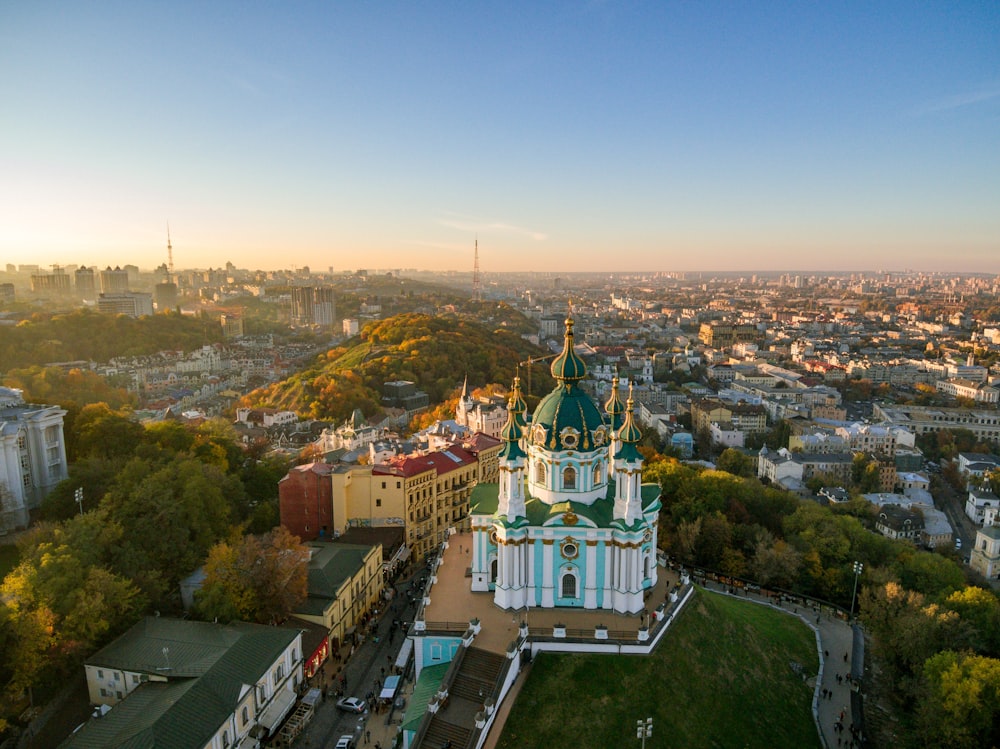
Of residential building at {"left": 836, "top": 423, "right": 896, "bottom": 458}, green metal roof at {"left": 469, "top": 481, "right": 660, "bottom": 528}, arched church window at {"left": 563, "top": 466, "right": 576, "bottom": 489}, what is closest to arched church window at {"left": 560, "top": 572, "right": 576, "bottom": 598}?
green metal roof at {"left": 469, "top": 481, "right": 660, "bottom": 528}

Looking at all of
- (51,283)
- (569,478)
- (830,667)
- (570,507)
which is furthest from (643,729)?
(51,283)

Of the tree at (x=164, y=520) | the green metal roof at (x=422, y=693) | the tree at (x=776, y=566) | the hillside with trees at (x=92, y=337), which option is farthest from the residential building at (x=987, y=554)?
the hillside with trees at (x=92, y=337)

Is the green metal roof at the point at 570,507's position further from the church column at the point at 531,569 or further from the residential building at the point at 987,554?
the residential building at the point at 987,554

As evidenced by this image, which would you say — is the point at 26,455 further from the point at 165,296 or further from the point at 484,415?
the point at 165,296

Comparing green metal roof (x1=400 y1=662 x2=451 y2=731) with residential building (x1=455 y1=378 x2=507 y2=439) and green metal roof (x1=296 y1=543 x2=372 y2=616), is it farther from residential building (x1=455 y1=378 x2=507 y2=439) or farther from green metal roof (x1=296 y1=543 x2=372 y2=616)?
residential building (x1=455 y1=378 x2=507 y2=439)

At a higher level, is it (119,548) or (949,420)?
(119,548)
